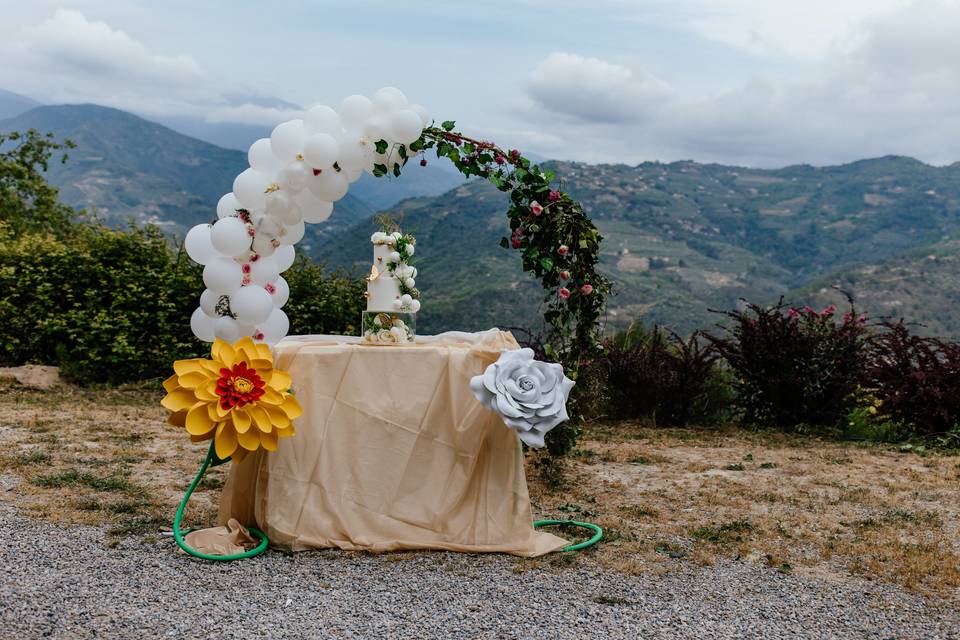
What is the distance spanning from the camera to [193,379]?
3.76 m

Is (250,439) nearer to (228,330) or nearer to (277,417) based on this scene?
(277,417)

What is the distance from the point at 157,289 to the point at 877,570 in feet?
26.9

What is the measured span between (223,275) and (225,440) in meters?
0.85

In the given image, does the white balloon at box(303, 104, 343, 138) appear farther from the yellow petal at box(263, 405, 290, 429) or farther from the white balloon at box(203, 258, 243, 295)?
the yellow petal at box(263, 405, 290, 429)

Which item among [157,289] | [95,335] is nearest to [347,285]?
[157,289]

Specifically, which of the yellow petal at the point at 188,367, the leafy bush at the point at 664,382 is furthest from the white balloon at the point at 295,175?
the leafy bush at the point at 664,382

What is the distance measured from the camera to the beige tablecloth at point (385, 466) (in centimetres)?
400

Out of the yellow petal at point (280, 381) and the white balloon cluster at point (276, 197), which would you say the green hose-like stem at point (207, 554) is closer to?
the yellow petal at point (280, 381)

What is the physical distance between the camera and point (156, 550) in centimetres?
378

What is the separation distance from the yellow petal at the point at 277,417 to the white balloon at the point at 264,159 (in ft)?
4.13

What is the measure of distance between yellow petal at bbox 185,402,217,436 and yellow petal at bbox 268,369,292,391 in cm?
32

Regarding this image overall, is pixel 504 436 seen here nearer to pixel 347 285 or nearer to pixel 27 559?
pixel 27 559

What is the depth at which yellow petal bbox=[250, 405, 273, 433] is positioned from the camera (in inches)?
147

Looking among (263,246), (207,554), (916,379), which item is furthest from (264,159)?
(916,379)
